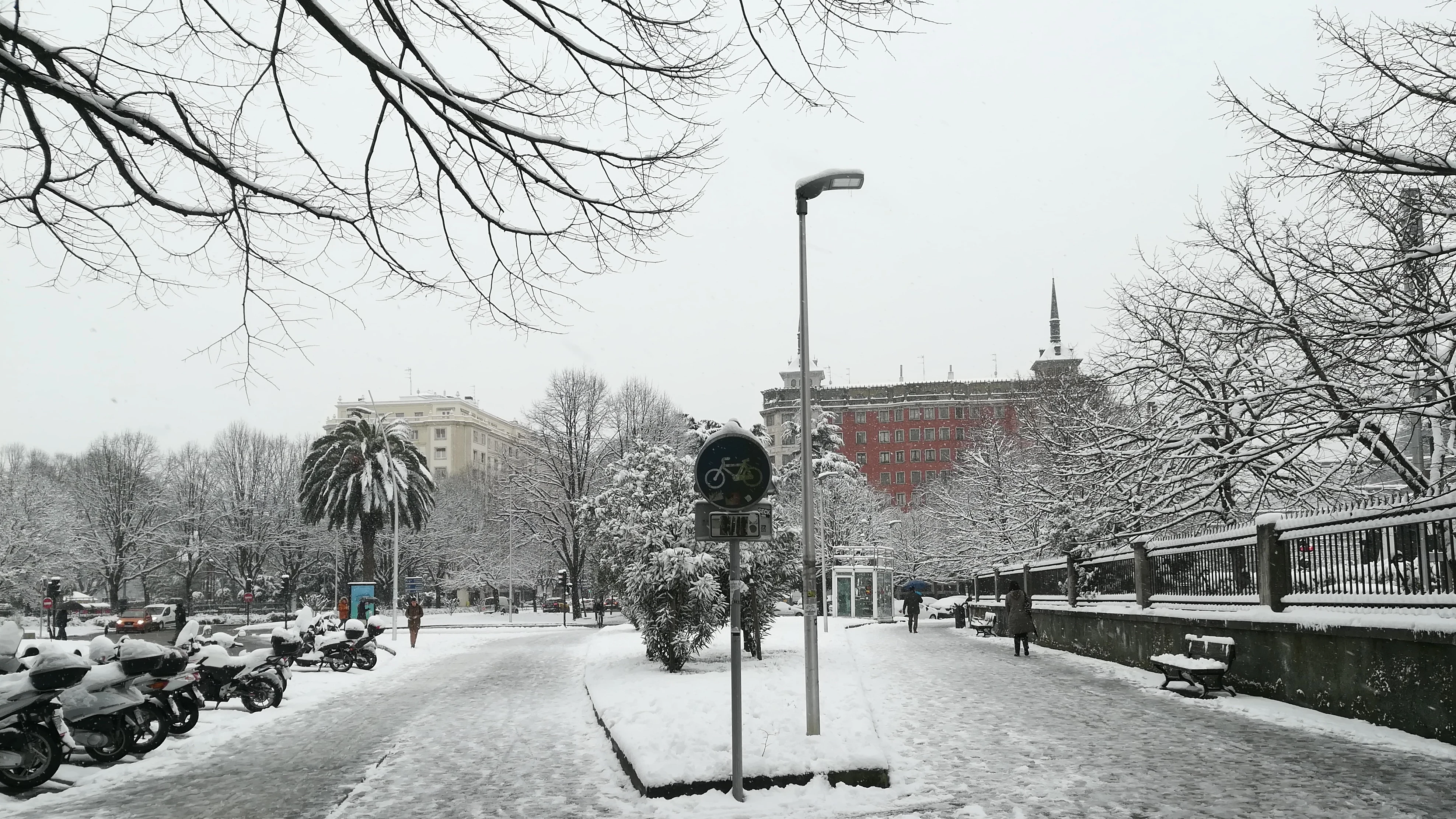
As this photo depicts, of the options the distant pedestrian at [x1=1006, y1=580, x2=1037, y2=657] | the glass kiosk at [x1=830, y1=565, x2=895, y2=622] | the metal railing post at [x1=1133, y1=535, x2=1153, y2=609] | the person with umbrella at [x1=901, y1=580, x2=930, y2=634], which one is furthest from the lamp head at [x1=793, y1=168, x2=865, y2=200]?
the glass kiosk at [x1=830, y1=565, x2=895, y2=622]

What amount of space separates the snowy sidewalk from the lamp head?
560 centimetres

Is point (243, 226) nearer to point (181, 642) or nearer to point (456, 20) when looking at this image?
point (456, 20)

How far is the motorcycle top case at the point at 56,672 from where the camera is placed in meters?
9.76

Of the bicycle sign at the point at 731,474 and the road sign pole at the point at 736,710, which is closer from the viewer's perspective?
the road sign pole at the point at 736,710

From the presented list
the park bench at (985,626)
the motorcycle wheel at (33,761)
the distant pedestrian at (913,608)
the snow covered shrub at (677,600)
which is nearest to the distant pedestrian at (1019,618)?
the park bench at (985,626)

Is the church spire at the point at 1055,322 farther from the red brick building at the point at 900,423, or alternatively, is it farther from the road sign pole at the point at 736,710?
the road sign pole at the point at 736,710

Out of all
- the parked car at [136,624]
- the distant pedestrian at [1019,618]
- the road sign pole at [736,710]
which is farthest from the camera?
the parked car at [136,624]

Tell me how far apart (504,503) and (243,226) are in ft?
203

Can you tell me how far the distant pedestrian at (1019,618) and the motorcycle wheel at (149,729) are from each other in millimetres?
17080

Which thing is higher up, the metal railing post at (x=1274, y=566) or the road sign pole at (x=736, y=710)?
the metal railing post at (x=1274, y=566)

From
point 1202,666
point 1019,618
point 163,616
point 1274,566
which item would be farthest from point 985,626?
point 163,616

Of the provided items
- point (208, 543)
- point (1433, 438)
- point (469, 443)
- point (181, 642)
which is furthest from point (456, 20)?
point (469, 443)

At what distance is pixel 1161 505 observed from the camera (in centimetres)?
1930

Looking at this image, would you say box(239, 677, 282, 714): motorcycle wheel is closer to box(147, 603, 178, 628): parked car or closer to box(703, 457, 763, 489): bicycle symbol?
box(703, 457, 763, 489): bicycle symbol
